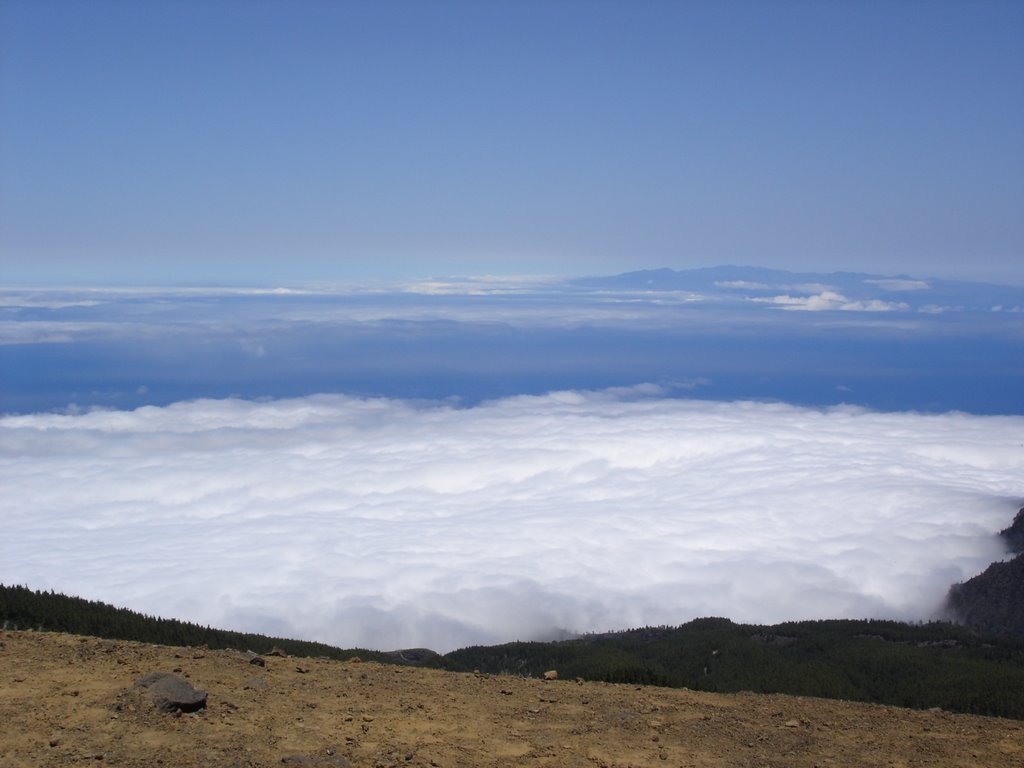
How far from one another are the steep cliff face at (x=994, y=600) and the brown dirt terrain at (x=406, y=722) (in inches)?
3018

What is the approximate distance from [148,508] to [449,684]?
149019mm

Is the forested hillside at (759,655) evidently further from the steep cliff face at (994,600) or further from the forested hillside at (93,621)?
the steep cliff face at (994,600)

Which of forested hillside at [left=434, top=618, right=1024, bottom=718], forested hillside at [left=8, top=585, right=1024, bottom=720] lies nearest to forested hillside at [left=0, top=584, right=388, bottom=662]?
forested hillside at [left=8, top=585, right=1024, bottom=720]

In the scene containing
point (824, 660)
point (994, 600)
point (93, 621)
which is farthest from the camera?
point (994, 600)

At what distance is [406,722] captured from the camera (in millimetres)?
10672

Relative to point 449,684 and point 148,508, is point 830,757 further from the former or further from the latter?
point 148,508

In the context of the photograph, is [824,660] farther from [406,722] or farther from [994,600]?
[994,600]

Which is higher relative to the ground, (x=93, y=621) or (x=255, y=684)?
(x=255, y=684)

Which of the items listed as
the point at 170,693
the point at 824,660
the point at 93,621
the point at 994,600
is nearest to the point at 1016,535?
the point at 994,600

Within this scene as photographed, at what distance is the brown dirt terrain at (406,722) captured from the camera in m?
9.41

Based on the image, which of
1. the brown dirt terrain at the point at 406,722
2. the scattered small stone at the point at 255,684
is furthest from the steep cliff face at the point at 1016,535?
the scattered small stone at the point at 255,684

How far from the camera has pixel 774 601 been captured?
114 m

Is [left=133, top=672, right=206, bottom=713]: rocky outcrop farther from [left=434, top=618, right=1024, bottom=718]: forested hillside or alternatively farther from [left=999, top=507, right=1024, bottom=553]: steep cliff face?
[left=999, top=507, right=1024, bottom=553]: steep cliff face

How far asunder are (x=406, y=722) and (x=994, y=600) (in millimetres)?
91728
